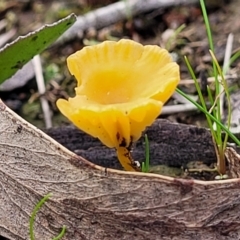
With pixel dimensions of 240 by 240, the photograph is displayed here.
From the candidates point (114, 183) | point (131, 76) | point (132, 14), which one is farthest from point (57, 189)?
point (132, 14)

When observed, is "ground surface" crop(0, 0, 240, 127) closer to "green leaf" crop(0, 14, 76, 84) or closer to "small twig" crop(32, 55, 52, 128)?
"small twig" crop(32, 55, 52, 128)

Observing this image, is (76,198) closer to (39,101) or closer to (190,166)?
(190,166)

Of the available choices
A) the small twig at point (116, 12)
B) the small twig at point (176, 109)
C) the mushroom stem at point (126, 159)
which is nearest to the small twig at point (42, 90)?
the small twig at point (116, 12)

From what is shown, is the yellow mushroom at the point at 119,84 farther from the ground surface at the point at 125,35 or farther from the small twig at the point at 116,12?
the small twig at the point at 116,12

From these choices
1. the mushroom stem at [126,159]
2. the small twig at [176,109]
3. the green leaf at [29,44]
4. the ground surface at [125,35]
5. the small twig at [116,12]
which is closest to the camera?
the mushroom stem at [126,159]

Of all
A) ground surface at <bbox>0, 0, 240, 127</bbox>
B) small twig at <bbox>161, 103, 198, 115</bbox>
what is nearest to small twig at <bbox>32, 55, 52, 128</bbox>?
ground surface at <bbox>0, 0, 240, 127</bbox>

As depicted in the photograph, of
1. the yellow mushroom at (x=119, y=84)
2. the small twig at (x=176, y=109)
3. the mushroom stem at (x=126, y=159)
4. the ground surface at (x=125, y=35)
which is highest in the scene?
the yellow mushroom at (x=119, y=84)

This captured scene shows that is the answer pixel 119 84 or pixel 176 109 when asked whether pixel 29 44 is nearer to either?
pixel 119 84

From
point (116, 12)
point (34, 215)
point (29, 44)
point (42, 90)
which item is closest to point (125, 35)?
point (116, 12)
